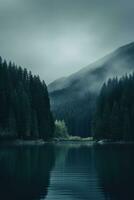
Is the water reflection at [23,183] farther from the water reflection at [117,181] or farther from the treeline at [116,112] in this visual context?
the treeline at [116,112]

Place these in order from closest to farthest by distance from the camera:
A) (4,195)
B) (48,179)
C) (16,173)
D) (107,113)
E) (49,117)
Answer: (4,195), (48,179), (16,173), (49,117), (107,113)

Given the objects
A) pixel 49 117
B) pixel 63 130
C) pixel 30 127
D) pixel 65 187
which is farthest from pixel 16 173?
pixel 63 130

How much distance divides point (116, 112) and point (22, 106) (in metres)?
41.7

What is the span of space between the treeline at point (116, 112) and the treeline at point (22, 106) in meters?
22.0

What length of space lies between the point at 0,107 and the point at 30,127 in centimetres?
1186

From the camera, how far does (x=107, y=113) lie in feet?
535

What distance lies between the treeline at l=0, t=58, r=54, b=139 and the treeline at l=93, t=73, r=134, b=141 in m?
22.0

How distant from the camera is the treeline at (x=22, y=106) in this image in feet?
409

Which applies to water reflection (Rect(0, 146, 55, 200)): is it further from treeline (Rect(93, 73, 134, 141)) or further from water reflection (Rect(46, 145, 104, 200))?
treeline (Rect(93, 73, 134, 141))

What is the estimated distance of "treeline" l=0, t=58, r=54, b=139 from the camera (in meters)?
125

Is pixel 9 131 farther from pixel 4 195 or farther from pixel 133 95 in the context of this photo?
pixel 4 195

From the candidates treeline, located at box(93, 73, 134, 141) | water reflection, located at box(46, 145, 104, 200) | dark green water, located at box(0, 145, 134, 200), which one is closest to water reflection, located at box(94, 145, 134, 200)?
dark green water, located at box(0, 145, 134, 200)

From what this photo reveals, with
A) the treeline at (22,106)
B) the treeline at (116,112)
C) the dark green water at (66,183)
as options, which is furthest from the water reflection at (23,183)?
the treeline at (116,112)

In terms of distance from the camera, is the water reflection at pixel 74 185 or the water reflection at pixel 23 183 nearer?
the water reflection at pixel 74 185
